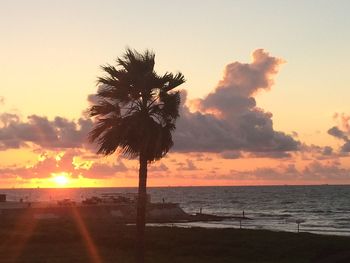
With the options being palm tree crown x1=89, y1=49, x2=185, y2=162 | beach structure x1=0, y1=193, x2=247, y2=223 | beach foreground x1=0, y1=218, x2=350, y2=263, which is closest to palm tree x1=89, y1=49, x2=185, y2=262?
palm tree crown x1=89, y1=49, x2=185, y2=162

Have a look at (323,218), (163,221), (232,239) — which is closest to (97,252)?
(232,239)

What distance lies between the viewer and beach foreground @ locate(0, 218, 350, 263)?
3550 cm

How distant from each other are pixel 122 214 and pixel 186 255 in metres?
74.8

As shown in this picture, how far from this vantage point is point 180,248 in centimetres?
3991

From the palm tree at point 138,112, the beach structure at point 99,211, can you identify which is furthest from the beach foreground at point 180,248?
the beach structure at point 99,211

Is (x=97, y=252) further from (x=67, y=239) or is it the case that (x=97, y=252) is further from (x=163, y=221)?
(x=163, y=221)

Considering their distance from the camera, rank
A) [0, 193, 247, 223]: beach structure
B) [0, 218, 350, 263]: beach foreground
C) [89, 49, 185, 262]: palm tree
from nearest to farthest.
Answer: [89, 49, 185, 262]: palm tree, [0, 218, 350, 263]: beach foreground, [0, 193, 247, 223]: beach structure

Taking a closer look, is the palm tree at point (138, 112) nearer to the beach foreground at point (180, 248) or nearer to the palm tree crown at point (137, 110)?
the palm tree crown at point (137, 110)

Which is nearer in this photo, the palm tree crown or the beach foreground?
the palm tree crown

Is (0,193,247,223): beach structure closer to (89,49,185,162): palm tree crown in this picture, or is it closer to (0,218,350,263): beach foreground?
(0,218,350,263): beach foreground

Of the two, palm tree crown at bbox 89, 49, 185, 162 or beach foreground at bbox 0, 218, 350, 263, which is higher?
palm tree crown at bbox 89, 49, 185, 162

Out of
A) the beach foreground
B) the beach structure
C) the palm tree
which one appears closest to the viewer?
the palm tree

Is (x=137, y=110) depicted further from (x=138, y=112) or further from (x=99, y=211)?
(x=99, y=211)

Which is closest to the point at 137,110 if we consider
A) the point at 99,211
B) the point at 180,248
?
the point at 180,248
